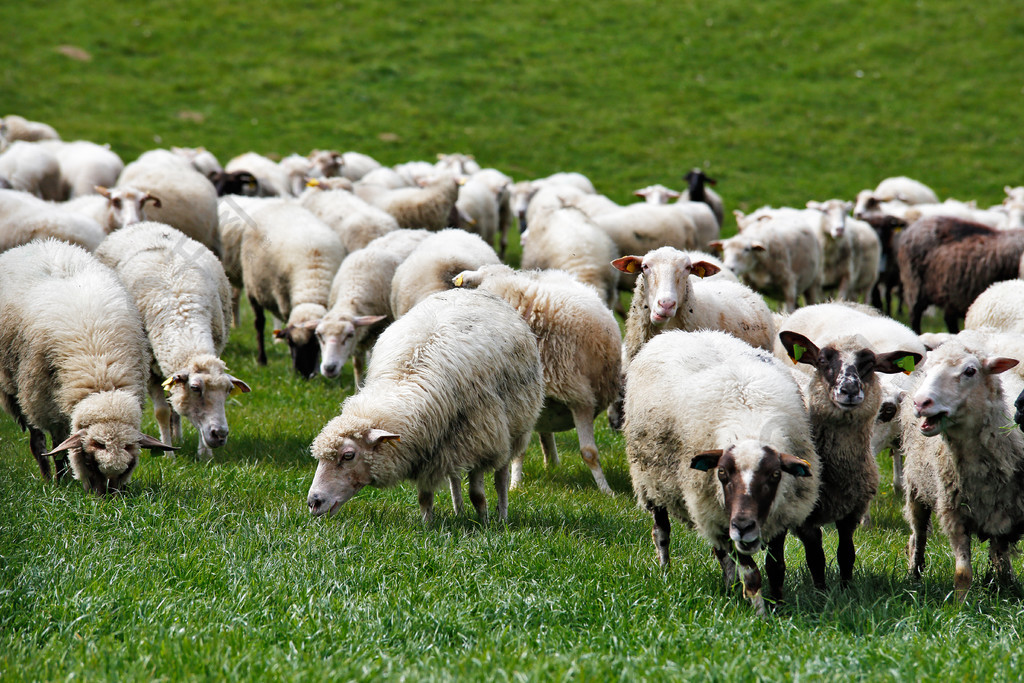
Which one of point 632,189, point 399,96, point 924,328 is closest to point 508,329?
point 924,328

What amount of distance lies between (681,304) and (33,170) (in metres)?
11.2

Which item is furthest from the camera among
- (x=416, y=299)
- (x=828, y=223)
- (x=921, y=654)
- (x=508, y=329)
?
(x=828, y=223)

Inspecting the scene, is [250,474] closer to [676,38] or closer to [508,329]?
[508,329]

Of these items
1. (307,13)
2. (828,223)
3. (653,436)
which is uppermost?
(307,13)

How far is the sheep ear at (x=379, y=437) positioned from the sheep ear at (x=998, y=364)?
322 centimetres

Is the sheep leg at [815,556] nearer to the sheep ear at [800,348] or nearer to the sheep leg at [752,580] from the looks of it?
the sheep leg at [752,580]

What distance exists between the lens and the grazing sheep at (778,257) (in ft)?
38.7

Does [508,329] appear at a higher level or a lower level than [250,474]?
higher

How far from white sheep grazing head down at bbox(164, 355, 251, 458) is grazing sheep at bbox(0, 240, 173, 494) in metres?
0.34

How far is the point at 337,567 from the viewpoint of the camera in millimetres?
4543

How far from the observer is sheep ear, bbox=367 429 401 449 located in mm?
5156

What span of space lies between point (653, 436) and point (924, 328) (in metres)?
11.6

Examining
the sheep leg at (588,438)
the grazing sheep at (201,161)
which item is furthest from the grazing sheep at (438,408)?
the grazing sheep at (201,161)

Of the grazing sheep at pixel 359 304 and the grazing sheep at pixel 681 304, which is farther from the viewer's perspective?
the grazing sheep at pixel 359 304
